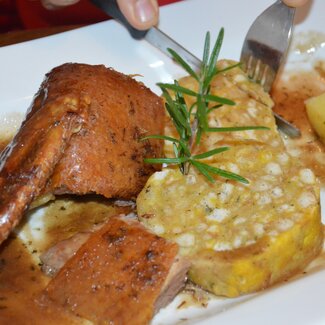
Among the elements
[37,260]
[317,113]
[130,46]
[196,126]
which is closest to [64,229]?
[37,260]

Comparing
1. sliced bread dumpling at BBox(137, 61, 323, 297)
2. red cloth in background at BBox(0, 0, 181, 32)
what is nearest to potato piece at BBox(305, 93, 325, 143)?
sliced bread dumpling at BBox(137, 61, 323, 297)

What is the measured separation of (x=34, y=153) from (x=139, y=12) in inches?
42.3

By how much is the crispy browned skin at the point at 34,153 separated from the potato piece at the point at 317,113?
114 centimetres

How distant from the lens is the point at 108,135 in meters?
2.70

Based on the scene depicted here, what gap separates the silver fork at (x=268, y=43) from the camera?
329cm

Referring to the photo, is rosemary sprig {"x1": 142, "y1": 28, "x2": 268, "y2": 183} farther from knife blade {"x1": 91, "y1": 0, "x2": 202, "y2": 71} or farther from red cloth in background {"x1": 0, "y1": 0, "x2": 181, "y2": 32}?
red cloth in background {"x1": 0, "y1": 0, "x2": 181, "y2": 32}

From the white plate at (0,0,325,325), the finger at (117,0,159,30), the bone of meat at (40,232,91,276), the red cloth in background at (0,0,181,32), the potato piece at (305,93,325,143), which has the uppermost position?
the finger at (117,0,159,30)

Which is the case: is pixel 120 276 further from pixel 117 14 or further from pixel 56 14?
pixel 56 14

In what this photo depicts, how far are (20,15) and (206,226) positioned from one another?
8.33 ft

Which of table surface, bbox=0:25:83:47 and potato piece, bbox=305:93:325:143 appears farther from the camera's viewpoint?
table surface, bbox=0:25:83:47

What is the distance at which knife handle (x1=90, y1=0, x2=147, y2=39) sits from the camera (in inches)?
133

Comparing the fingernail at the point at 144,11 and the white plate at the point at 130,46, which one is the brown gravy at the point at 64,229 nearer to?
the white plate at the point at 130,46

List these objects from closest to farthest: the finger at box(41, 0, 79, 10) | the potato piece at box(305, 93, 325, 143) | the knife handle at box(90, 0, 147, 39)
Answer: the potato piece at box(305, 93, 325, 143)
the knife handle at box(90, 0, 147, 39)
the finger at box(41, 0, 79, 10)

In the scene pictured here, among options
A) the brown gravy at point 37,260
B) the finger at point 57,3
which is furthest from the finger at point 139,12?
the brown gravy at point 37,260
